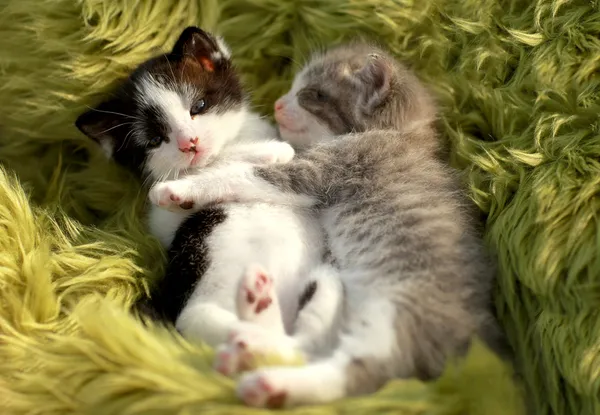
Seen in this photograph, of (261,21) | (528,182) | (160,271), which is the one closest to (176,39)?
(261,21)

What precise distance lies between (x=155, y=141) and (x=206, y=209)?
245mm

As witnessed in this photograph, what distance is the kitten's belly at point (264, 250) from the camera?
1.11 m

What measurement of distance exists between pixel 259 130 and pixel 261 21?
0.28 m

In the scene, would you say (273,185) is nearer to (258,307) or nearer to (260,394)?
(258,307)

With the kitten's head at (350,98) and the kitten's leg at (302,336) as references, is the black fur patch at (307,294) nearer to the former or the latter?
the kitten's leg at (302,336)

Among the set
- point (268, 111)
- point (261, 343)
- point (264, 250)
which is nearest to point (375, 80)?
point (268, 111)

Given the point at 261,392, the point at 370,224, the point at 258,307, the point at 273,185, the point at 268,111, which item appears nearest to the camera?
the point at 261,392

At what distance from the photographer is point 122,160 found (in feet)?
4.84

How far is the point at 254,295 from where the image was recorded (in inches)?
39.0

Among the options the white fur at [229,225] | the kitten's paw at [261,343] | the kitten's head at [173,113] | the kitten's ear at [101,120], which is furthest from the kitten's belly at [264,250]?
the kitten's ear at [101,120]

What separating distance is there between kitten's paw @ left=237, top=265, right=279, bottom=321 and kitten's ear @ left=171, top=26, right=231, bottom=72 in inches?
24.6

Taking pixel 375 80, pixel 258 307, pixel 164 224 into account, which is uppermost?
pixel 375 80

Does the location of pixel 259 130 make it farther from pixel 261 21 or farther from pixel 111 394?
pixel 111 394

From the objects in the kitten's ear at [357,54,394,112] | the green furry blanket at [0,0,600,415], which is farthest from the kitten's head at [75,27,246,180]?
the kitten's ear at [357,54,394,112]
